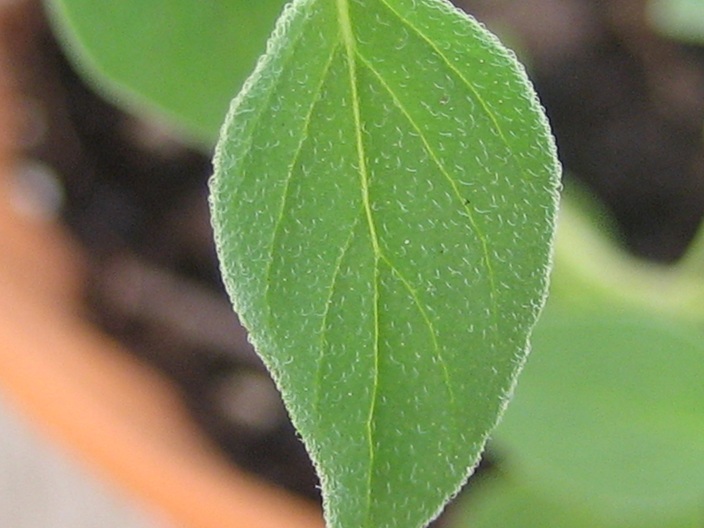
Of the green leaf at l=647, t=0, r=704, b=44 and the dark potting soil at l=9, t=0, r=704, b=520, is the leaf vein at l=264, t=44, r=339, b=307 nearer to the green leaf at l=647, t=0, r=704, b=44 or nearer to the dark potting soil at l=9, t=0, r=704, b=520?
the green leaf at l=647, t=0, r=704, b=44

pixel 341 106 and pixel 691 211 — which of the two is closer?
pixel 341 106

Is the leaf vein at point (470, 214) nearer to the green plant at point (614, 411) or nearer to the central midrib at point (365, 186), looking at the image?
the central midrib at point (365, 186)

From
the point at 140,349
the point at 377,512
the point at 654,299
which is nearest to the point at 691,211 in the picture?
the point at 654,299

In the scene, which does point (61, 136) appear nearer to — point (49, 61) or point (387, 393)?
point (49, 61)

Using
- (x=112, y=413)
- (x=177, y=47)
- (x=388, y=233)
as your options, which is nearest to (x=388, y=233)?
(x=388, y=233)

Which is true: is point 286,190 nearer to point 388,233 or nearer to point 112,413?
point 388,233

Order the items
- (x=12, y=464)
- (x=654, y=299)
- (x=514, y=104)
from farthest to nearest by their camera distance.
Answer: (x=12, y=464), (x=654, y=299), (x=514, y=104)

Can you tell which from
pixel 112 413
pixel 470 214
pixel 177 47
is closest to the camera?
pixel 470 214

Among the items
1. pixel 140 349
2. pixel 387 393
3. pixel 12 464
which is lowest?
pixel 12 464
